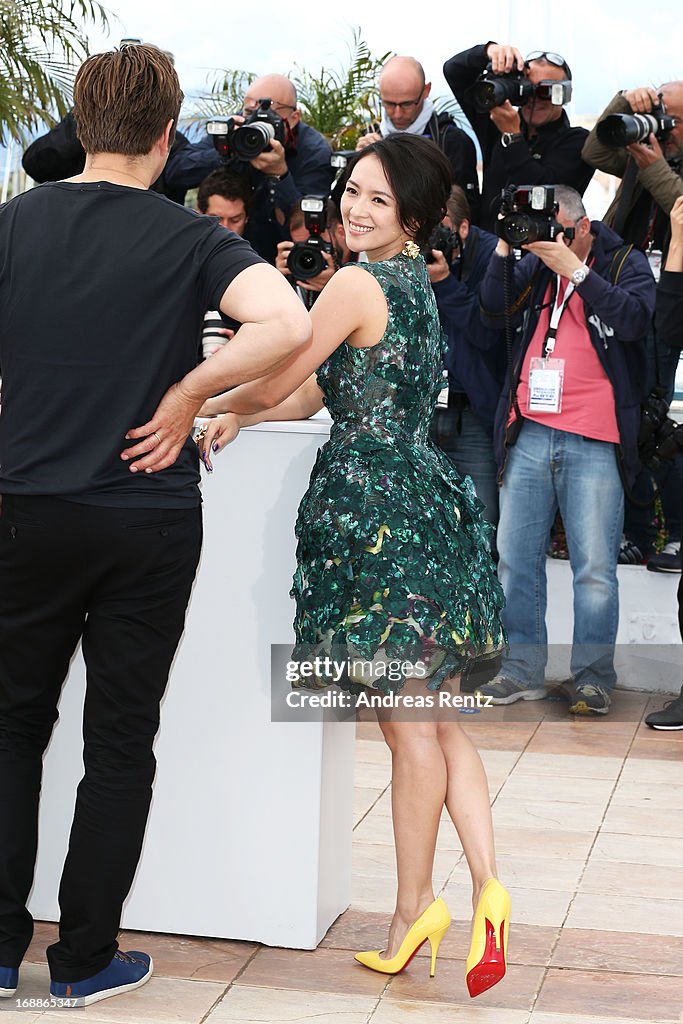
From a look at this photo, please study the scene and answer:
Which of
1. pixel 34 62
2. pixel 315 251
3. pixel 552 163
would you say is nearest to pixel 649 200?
pixel 552 163

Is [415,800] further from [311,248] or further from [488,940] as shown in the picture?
[311,248]

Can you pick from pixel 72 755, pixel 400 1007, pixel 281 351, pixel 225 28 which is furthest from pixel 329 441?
pixel 225 28

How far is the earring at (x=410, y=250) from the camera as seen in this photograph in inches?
95.2

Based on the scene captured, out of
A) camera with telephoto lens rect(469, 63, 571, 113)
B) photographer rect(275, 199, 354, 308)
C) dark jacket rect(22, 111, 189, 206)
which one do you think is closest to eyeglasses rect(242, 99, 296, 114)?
dark jacket rect(22, 111, 189, 206)

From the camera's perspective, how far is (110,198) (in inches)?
81.2

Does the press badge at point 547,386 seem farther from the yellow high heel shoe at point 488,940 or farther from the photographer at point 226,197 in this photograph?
the yellow high heel shoe at point 488,940

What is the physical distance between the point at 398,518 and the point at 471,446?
244cm

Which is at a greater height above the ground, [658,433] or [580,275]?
[580,275]

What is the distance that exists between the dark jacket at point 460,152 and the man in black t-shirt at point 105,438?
109 inches

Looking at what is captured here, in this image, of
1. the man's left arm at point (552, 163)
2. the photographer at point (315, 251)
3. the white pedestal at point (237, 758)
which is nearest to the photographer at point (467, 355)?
the man's left arm at point (552, 163)

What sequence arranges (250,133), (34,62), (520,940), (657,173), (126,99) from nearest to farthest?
1. (126,99)
2. (520,940)
3. (657,173)
4. (250,133)
5. (34,62)

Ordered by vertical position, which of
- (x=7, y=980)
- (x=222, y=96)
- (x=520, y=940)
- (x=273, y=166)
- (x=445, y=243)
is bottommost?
(x=520, y=940)

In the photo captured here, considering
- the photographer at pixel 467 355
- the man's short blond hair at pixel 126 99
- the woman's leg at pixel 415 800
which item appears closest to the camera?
the man's short blond hair at pixel 126 99

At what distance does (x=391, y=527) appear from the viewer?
2.29m
